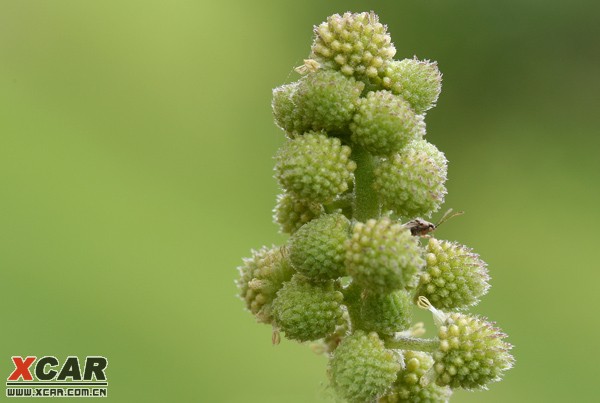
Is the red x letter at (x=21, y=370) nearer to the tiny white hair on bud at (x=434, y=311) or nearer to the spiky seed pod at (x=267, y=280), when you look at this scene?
the spiky seed pod at (x=267, y=280)

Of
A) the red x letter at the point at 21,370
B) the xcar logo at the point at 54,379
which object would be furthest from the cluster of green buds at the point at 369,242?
the red x letter at the point at 21,370

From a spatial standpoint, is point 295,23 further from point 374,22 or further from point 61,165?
point 374,22

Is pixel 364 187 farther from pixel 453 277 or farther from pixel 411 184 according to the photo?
pixel 453 277

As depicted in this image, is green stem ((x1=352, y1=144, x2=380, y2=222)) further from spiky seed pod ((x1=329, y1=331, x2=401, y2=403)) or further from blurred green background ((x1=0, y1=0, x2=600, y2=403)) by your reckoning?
blurred green background ((x1=0, y1=0, x2=600, y2=403))

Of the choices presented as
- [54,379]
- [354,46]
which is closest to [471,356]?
[354,46]

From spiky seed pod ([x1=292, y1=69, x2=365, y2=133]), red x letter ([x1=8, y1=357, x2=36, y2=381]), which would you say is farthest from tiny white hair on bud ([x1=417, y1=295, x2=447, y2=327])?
red x letter ([x1=8, y1=357, x2=36, y2=381])

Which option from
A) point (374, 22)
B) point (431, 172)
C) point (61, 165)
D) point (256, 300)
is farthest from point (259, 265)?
point (61, 165)

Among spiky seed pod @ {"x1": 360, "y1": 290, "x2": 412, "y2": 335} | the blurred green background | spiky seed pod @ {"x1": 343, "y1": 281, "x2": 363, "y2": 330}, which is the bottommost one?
spiky seed pod @ {"x1": 360, "y1": 290, "x2": 412, "y2": 335}
